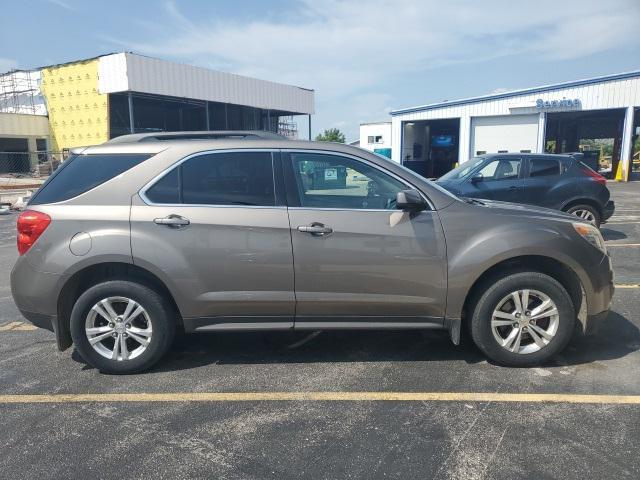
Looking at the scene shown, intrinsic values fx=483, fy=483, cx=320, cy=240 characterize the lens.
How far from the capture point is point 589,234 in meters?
3.82

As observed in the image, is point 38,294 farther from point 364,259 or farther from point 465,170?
point 465,170

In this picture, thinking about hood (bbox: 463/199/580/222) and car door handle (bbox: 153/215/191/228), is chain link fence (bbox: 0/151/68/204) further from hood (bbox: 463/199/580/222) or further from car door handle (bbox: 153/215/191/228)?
hood (bbox: 463/199/580/222)

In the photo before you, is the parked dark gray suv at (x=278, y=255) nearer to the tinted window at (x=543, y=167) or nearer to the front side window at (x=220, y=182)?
the front side window at (x=220, y=182)

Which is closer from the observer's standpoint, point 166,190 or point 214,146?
point 166,190

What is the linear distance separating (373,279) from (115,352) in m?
2.09

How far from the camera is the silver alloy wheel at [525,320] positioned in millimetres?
3711

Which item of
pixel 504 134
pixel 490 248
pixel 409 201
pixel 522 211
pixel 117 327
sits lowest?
pixel 117 327

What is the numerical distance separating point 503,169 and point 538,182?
670mm

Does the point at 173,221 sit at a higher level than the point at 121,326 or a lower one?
higher

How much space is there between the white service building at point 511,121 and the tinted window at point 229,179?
28570mm

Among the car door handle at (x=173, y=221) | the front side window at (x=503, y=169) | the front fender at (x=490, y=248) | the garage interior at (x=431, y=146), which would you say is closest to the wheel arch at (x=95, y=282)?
the car door handle at (x=173, y=221)

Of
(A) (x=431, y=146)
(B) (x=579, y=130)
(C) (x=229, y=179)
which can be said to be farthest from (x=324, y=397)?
(B) (x=579, y=130)

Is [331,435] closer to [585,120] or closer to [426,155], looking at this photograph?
[426,155]

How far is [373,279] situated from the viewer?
11.9ft
